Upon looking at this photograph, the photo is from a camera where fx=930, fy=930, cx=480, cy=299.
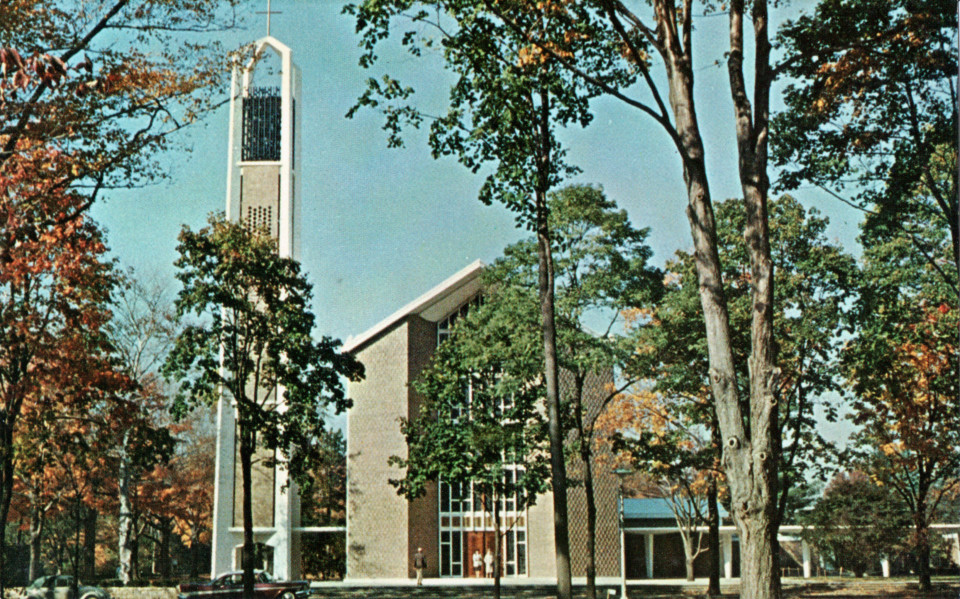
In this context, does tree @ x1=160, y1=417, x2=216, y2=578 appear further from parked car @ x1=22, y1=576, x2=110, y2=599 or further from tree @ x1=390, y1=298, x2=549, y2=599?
tree @ x1=390, y1=298, x2=549, y2=599

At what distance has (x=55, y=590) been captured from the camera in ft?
84.3

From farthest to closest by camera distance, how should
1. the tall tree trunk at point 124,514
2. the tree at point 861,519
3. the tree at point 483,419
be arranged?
the tall tree trunk at point 124,514
the tree at point 861,519
the tree at point 483,419

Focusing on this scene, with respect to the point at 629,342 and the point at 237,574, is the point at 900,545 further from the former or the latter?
the point at 237,574

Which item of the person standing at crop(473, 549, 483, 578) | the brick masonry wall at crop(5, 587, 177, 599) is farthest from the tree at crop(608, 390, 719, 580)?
the brick masonry wall at crop(5, 587, 177, 599)

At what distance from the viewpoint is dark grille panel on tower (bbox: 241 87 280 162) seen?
40469mm

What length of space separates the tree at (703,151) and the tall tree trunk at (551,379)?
5.43 ft

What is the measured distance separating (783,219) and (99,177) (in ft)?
50.6

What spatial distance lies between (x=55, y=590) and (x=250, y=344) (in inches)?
373

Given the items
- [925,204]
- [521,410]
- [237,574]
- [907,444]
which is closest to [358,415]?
[237,574]

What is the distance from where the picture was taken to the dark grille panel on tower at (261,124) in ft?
133

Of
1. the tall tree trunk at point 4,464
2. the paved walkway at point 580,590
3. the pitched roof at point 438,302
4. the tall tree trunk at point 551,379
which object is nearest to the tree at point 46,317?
the tall tree trunk at point 4,464

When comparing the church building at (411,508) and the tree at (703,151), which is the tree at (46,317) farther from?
the church building at (411,508)

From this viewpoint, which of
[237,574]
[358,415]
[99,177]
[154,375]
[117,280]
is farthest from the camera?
[358,415]

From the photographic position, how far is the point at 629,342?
21.8m
